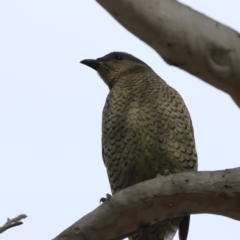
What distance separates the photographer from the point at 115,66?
7.84 m

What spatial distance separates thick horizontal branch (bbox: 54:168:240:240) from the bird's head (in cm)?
309

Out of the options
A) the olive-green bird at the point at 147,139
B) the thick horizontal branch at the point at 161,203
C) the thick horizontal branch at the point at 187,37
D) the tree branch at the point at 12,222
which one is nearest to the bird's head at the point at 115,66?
the olive-green bird at the point at 147,139

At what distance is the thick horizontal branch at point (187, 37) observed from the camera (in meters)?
2.89

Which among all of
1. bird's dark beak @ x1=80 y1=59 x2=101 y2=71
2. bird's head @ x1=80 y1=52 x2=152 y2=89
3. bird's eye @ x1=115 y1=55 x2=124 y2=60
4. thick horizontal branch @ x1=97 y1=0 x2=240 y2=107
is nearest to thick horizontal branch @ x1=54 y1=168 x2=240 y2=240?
thick horizontal branch @ x1=97 y1=0 x2=240 y2=107

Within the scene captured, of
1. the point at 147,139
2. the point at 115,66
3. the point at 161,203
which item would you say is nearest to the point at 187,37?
the point at 161,203

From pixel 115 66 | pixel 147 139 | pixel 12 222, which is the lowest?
pixel 12 222

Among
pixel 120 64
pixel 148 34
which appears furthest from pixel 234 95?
pixel 120 64

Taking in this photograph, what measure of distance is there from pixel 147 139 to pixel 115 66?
73.6 inches

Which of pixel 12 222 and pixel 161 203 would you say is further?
pixel 161 203

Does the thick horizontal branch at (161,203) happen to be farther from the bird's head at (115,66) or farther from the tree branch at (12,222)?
the bird's head at (115,66)

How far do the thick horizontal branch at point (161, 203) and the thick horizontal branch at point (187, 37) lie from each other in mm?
1651

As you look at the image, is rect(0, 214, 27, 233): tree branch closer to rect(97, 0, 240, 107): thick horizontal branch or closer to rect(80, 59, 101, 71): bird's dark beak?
rect(97, 0, 240, 107): thick horizontal branch

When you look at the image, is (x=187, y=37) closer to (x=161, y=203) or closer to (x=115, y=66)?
(x=161, y=203)

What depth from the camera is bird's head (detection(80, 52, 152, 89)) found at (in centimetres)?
768
